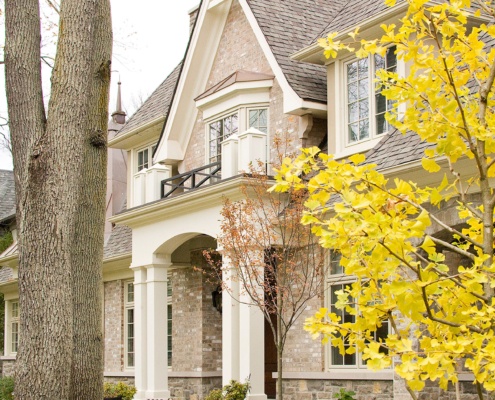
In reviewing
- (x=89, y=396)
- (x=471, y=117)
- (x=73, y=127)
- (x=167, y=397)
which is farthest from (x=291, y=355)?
(x=471, y=117)

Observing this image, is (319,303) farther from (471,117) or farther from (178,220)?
(471,117)

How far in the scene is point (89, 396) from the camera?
9.66 m

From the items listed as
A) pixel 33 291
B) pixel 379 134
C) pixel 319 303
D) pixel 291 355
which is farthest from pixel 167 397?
pixel 33 291

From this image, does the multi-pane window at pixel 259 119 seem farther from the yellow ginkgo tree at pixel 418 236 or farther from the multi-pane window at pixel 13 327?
the multi-pane window at pixel 13 327

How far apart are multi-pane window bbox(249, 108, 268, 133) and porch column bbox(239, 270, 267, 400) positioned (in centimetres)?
366

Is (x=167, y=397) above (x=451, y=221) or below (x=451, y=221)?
below

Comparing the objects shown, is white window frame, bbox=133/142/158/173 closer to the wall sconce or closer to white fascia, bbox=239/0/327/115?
the wall sconce

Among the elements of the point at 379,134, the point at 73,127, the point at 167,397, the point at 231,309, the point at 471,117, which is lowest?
the point at 167,397

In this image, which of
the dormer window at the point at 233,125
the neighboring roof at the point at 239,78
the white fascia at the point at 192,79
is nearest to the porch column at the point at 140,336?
the white fascia at the point at 192,79

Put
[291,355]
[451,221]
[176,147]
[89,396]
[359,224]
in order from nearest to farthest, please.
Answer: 1. [359,224]
2. [89,396]
3. [451,221]
4. [291,355]
5. [176,147]

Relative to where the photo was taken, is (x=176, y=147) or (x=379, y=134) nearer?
(x=379, y=134)

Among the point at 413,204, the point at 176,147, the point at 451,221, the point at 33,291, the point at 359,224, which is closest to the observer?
the point at 359,224

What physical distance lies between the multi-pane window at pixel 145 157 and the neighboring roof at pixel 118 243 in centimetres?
172

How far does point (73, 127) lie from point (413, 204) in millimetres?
4490
